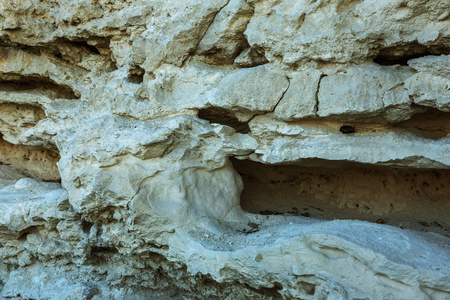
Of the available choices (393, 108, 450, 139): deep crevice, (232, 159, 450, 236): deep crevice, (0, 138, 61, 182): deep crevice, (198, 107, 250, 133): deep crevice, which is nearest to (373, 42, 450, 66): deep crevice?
(393, 108, 450, 139): deep crevice

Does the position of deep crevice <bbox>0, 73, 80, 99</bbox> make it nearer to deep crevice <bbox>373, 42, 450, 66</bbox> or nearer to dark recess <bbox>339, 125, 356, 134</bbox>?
dark recess <bbox>339, 125, 356, 134</bbox>

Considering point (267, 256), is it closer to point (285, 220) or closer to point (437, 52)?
point (285, 220)

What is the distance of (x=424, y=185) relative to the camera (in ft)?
10.5

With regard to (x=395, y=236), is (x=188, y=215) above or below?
below

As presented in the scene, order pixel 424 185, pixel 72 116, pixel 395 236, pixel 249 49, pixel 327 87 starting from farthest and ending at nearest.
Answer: pixel 72 116, pixel 424 185, pixel 249 49, pixel 327 87, pixel 395 236

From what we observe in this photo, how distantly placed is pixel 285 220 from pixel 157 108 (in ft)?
4.64

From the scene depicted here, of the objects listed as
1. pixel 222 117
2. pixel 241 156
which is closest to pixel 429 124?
pixel 241 156

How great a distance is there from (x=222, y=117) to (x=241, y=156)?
405 millimetres

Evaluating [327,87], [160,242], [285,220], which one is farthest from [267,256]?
[327,87]

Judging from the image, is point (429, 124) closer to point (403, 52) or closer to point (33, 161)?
point (403, 52)

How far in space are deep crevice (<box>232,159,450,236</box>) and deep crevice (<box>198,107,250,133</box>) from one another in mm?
760

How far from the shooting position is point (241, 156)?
9.95ft

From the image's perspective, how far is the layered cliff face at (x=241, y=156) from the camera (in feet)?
7.41

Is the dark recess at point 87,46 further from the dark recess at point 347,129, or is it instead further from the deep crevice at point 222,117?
the dark recess at point 347,129
